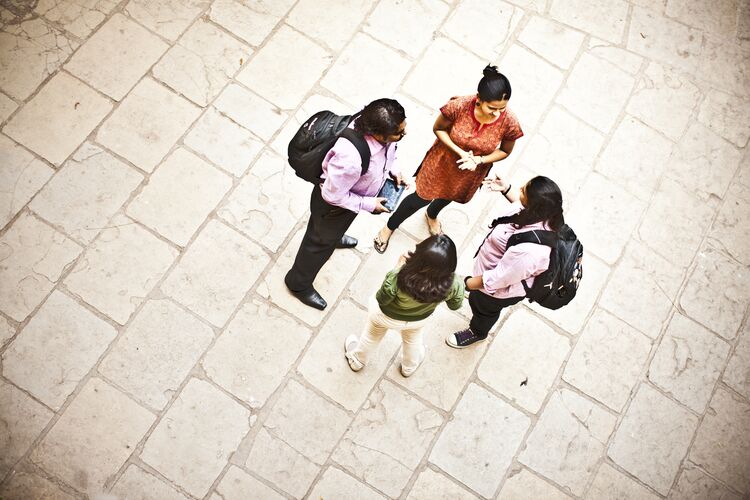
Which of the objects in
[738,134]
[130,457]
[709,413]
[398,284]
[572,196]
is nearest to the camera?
[398,284]

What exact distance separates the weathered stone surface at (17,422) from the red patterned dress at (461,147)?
287 cm

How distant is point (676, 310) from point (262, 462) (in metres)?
3.31

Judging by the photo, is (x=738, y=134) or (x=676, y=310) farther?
(x=738, y=134)

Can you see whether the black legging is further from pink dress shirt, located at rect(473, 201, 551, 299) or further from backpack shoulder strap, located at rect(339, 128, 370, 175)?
backpack shoulder strap, located at rect(339, 128, 370, 175)

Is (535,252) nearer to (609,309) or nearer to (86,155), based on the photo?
(609,309)

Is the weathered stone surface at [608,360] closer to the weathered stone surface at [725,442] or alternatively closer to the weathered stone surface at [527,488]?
the weathered stone surface at [725,442]

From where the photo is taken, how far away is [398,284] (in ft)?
9.12

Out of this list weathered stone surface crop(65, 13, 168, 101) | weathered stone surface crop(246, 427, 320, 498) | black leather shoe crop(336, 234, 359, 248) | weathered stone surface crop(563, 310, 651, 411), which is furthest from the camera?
weathered stone surface crop(65, 13, 168, 101)

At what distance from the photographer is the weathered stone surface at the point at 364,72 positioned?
466 centimetres

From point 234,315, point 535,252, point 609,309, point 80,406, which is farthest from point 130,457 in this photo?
point 609,309

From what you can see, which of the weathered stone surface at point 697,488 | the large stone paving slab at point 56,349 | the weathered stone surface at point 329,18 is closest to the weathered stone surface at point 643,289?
the weathered stone surface at point 697,488

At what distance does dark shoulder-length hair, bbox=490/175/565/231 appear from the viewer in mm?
2832

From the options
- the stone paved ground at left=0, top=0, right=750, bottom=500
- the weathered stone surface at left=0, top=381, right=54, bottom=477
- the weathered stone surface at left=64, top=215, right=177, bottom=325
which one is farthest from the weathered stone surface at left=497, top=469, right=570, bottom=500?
the weathered stone surface at left=0, top=381, right=54, bottom=477

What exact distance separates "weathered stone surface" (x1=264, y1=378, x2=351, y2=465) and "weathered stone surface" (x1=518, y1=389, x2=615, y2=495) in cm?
131
